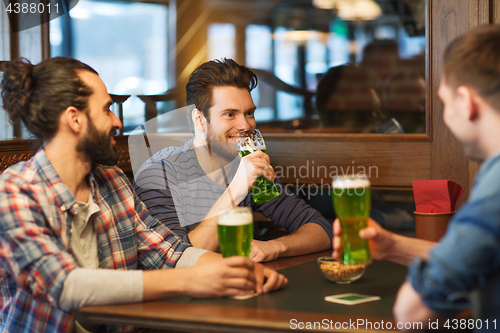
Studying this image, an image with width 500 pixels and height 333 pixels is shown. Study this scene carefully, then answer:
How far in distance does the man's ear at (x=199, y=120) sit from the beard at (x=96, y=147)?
30.5 inches

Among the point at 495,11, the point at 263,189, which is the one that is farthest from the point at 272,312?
the point at 495,11

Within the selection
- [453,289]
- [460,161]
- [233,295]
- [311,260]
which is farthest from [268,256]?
[460,161]

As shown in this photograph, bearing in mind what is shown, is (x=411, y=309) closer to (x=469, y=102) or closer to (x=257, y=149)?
(x=469, y=102)

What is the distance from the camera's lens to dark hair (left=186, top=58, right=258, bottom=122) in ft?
6.97

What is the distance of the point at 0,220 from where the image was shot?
111 centimetres

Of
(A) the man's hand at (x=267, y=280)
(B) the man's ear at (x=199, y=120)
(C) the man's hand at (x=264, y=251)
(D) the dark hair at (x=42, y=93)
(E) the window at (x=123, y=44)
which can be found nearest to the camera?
(A) the man's hand at (x=267, y=280)

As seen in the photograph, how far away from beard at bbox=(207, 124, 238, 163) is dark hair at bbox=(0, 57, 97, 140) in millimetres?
833

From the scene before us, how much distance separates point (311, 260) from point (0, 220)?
881mm

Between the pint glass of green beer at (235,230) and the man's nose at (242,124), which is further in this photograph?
the man's nose at (242,124)

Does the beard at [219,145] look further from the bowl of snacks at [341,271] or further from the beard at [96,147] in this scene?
the bowl of snacks at [341,271]

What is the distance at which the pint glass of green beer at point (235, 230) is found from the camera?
1195 mm

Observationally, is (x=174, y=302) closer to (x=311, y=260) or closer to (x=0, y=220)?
(x=0, y=220)

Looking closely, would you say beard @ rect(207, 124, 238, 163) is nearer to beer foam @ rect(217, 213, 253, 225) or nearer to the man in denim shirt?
beer foam @ rect(217, 213, 253, 225)

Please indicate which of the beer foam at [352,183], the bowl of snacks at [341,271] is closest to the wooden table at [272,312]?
the bowl of snacks at [341,271]
